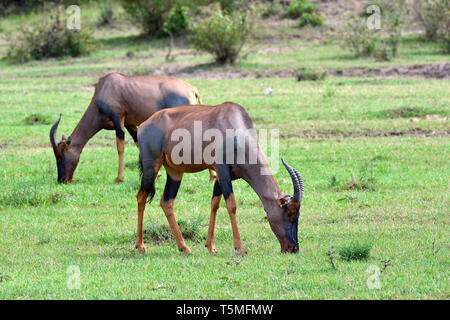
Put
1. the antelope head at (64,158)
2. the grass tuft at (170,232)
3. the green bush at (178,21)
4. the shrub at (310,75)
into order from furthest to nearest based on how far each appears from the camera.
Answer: the green bush at (178,21), the shrub at (310,75), the antelope head at (64,158), the grass tuft at (170,232)

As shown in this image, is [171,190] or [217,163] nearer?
[217,163]

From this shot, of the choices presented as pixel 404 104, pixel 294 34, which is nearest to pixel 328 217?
pixel 404 104

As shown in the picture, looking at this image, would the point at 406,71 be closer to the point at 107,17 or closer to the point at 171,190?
the point at 107,17

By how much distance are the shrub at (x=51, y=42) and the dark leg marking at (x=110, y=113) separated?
1470cm

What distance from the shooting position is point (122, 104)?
12.6 meters

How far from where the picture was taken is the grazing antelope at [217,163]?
7.84 metres

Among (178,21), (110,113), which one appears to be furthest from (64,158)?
(178,21)

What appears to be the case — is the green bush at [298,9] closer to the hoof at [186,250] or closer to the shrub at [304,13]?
the shrub at [304,13]

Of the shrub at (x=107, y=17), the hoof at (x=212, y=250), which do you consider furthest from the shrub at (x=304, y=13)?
the hoof at (x=212, y=250)

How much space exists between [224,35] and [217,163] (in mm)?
16078
